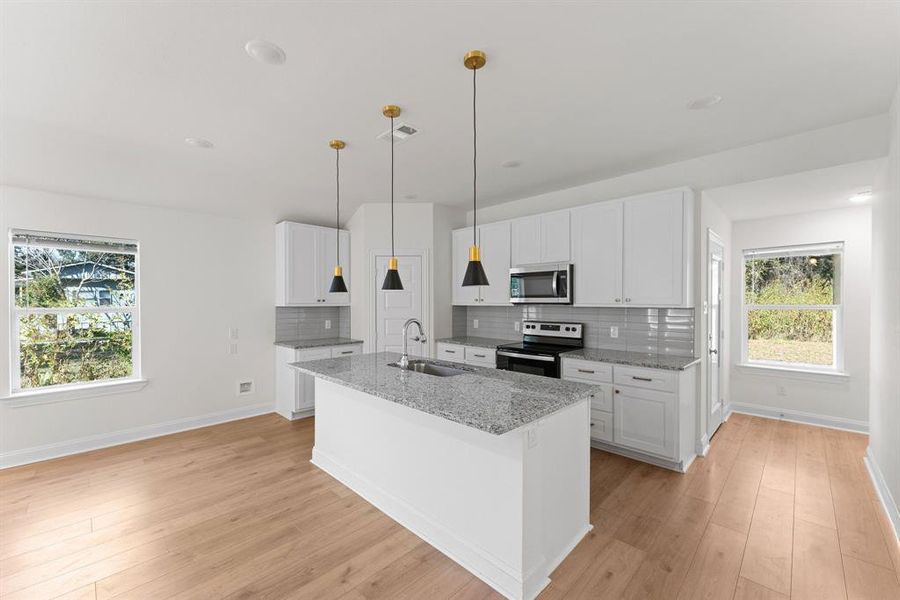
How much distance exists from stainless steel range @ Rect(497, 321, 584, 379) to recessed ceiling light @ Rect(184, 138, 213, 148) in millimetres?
3266

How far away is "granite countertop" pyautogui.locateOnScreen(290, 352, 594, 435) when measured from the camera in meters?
1.73

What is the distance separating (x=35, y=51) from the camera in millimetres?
2039

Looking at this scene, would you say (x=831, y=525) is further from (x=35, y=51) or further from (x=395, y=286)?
(x=35, y=51)

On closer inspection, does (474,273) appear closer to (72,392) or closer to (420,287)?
(420,287)

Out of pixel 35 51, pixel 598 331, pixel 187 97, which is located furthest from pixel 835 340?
pixel 35 51

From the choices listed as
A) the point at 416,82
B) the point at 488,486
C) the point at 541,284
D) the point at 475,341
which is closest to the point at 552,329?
the point at 541,284

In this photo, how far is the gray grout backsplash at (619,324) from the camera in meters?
3.57

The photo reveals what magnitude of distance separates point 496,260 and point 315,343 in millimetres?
2463

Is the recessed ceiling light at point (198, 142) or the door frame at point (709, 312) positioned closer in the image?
the recessed ceiling light at point (198, 142)

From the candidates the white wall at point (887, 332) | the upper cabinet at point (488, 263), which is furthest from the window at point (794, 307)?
the upper cabinet at point (488, 263)

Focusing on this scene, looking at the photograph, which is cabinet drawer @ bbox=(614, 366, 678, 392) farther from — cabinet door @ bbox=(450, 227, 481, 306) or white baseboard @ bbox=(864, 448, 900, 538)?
cabinet door @ bbox=(450, 227, 481, 306)

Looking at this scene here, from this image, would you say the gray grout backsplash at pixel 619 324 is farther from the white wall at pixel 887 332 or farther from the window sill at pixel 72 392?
the window sill at pixel 72 392

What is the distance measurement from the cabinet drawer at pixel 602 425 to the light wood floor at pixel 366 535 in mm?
174

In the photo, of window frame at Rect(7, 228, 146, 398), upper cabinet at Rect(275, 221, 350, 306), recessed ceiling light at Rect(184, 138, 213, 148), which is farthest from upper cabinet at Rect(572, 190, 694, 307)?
window frame at Rect(7, 228, 146, 398)
